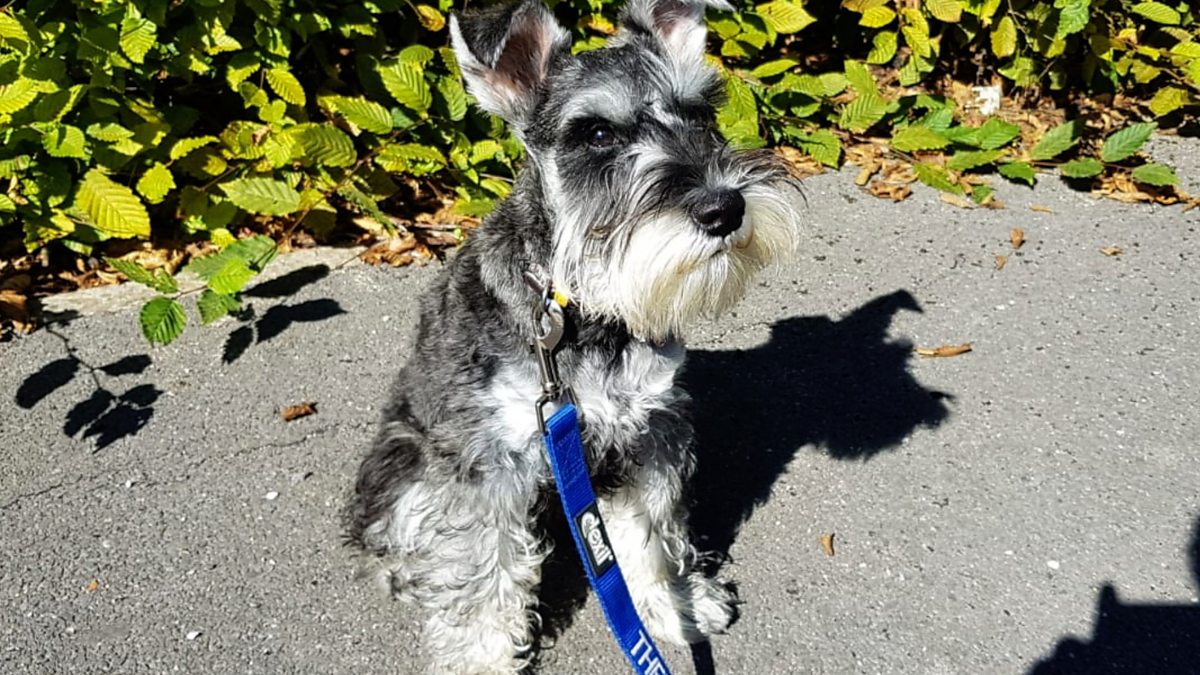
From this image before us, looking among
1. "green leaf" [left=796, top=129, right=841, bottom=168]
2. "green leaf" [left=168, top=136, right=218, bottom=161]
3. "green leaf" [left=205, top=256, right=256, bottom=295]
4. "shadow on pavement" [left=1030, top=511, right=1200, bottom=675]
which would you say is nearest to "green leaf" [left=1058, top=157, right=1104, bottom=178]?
"green leaf" [left=796, top=129, right=841, bottom=168]

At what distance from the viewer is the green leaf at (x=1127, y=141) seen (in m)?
6.23

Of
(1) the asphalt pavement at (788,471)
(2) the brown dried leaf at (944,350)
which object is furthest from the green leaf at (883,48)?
(2) the brown dried leaf at (944,350)

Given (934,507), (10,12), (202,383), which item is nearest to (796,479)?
(934,507)

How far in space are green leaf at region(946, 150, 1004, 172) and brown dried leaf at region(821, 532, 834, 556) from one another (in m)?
3.44

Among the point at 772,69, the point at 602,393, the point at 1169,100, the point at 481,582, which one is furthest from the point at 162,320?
the point at 1169,100

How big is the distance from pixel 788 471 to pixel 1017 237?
2.62m

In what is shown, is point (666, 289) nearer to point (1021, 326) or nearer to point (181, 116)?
point (1021, 326)

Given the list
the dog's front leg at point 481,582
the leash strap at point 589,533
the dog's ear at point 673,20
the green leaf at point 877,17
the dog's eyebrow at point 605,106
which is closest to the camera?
the leash strap at point 589,533

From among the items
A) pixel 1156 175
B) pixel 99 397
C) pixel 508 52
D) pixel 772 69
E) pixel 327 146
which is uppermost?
pixel 508 52

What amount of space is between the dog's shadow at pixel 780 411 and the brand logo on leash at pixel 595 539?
936mm

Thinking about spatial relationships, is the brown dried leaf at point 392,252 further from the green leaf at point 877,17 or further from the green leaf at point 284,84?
the green leaf at point 877,17

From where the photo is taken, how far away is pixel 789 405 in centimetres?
461

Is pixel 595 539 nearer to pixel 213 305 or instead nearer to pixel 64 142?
pixel 213 305

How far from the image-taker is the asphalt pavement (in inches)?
138
